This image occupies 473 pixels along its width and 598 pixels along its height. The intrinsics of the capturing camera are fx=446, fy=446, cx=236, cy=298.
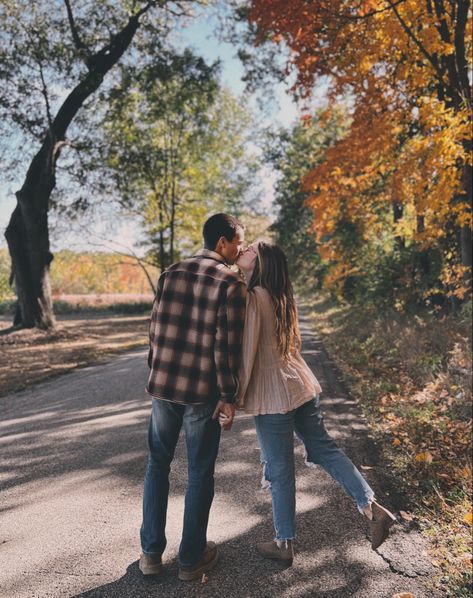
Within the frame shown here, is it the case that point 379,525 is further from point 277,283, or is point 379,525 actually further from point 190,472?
point 277,283

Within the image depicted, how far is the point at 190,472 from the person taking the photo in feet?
8.53

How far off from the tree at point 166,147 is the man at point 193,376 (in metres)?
15.2

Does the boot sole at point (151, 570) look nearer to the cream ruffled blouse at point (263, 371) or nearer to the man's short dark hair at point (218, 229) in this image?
the cream ruffled blouse at point (263, 371)

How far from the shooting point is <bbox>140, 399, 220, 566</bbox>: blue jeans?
8.34 feet

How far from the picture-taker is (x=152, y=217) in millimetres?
23016

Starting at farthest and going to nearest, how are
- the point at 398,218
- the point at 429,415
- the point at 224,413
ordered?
the point at 398,218 → the point at 429,415 → the point at 224,413

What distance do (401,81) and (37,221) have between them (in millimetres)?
12550

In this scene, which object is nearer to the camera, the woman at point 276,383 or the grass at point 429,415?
the woman at point 276,383

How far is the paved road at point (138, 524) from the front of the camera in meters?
2.52

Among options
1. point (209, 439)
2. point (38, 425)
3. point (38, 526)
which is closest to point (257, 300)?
point (209, 439)

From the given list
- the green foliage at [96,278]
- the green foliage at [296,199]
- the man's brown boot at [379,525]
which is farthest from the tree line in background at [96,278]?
the man's brown boot at [379,525]

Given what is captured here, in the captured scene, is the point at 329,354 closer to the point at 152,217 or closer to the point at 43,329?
the point at 43,329

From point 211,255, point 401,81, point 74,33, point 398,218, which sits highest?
point 74,33

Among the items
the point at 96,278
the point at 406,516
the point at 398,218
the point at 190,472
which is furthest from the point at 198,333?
the point at 96,278
